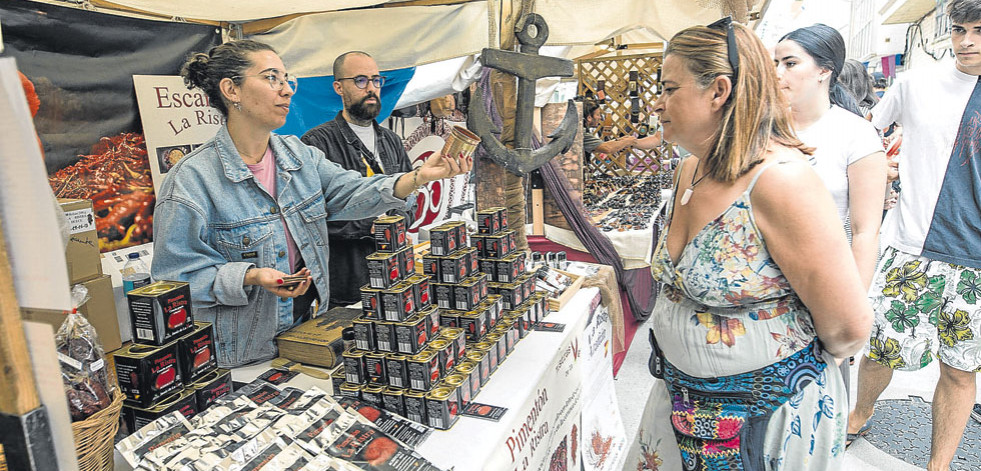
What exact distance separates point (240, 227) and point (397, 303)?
691 mm

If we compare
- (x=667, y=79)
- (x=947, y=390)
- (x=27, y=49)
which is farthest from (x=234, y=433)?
(x=947, y=390)

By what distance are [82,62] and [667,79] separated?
8.58 feet

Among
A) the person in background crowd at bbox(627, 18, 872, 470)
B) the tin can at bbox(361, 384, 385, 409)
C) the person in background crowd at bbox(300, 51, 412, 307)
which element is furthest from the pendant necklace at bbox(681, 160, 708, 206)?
the person in background crowd at bbox(300, 51, 412, 307)

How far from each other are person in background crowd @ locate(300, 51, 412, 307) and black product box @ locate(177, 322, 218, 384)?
1.24m

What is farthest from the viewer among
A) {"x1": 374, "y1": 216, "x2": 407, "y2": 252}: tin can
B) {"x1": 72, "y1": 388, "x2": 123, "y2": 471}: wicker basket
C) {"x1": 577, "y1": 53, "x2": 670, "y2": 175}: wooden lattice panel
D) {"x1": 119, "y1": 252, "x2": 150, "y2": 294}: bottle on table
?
{"x1": 577, "y1": 53, "x2": 670, "y2": 175}: wooden lattice panel

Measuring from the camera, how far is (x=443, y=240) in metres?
1.86

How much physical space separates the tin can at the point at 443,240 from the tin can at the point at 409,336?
356mm

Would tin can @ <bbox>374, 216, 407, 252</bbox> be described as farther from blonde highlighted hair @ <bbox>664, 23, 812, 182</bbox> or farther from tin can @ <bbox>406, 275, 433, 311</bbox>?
blonde highlighted hair @ <bbox>664, 23, 812, 182</bbox>

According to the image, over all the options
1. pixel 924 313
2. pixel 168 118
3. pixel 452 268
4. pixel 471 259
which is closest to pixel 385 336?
pixel 452 268

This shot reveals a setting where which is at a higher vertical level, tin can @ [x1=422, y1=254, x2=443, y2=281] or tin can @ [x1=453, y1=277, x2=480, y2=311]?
tin can @ [x1=422, y1=254, x2=443, y2=281]

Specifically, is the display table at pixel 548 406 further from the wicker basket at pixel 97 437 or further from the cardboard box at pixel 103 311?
the cardboard box at pixel 103 311

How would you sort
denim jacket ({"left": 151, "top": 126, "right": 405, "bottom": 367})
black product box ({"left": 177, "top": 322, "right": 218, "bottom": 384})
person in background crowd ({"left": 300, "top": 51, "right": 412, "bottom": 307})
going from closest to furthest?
black product box ({"left": 177, "top": 322, "right": 218, "bottom": 384}) < denim jacket ({"left": 151, "top": 126, "right": 405, "bottom": 367}) < person in background crowd ({"left": 300, "top": 51, "right": 412, "bottom": 307})

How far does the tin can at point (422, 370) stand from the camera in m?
1.51

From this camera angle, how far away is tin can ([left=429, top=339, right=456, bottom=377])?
1.58 metres
